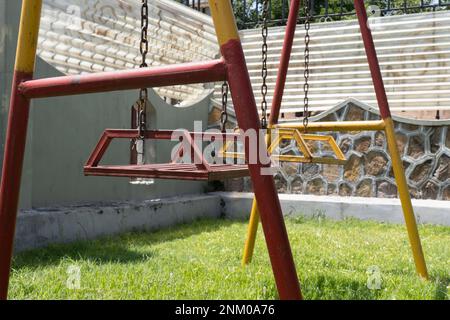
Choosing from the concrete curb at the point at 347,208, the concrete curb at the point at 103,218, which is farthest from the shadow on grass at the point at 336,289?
the concrete curb at the point at 347,208

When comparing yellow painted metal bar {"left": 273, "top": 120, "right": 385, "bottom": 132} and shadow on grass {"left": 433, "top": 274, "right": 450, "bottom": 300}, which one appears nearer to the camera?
shadow on grass {"left": 433, "top": 274, "right": 450, "bottom": 300}

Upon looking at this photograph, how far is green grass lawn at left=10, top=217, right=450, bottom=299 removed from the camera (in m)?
2.99

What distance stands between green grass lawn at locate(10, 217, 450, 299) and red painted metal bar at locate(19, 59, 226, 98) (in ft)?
4.78

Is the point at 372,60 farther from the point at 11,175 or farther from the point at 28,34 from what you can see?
the point at 11,175

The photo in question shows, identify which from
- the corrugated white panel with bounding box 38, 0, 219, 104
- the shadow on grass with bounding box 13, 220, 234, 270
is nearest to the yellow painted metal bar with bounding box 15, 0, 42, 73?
the shadow on grass with bounding box 13, 220, 234, 270

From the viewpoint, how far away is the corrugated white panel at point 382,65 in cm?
691

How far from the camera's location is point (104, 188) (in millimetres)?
5879

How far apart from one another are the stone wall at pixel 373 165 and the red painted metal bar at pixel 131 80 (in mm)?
5161

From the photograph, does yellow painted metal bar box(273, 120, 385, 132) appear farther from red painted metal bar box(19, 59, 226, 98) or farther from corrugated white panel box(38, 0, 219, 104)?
corrugated white panel box(38, 0, 219, 104)

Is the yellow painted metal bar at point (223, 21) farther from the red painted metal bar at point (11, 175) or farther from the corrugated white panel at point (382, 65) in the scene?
the corrugated white panel at point (382, 65)

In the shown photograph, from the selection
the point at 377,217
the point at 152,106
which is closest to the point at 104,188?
the point at 152,106

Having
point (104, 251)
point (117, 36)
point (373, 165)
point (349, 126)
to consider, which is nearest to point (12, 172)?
point (349, 126)
